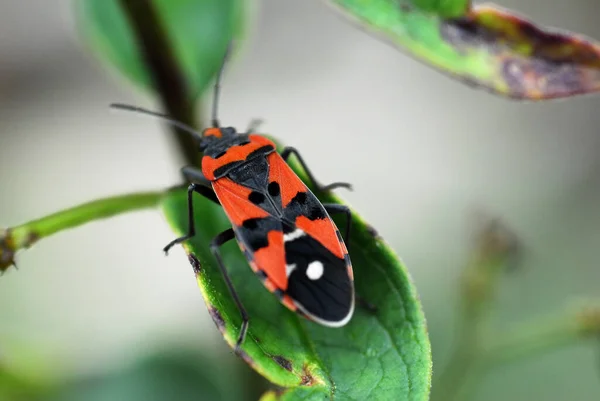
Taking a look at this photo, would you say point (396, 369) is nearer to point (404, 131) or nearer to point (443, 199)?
point (443, 199)

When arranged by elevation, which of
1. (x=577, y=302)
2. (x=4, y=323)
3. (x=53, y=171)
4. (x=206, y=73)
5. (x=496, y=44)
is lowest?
(x=4, y=323)

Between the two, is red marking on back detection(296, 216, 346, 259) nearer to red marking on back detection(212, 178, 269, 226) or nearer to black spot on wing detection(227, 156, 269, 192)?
red marking on back detection(212, 178, 269, 226)

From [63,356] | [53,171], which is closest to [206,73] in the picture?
[63,356]

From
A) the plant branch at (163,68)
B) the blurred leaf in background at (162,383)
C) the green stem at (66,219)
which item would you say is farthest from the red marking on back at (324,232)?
the blurred leaf in background at (162,383)

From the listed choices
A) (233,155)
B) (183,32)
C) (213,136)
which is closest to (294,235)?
(233,155)

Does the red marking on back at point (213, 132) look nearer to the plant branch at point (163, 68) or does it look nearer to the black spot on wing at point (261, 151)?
the plant branch at point (163, 68)
